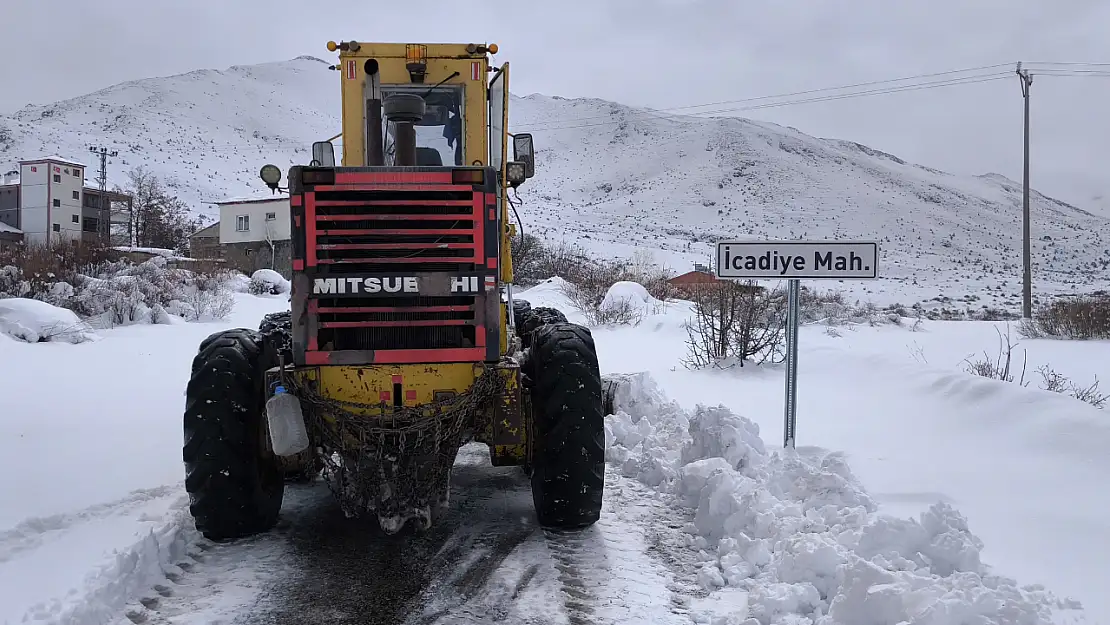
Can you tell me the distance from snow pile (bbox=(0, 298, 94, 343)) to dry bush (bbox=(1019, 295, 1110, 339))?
1580 cm

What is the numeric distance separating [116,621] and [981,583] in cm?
398

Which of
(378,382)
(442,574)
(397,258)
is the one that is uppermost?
(397,258)

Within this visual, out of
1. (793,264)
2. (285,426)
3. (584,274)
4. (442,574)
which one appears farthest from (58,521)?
(584,274)

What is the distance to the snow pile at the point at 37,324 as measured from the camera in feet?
38.3

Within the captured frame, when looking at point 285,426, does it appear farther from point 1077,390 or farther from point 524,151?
point 1077,390

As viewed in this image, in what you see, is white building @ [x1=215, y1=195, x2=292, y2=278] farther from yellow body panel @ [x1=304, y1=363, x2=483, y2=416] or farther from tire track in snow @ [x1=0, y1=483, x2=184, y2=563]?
yellow body panel @ [x1=304, y1=363, x2=483, y2=416]

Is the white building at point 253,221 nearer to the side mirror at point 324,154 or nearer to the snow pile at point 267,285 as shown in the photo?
the snow pile at point 267,285

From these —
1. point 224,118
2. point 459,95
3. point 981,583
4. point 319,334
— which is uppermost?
point 224,118

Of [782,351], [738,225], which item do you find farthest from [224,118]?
[782,351]

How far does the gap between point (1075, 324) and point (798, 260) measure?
10.3 m

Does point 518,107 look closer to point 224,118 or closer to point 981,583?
point 224,118

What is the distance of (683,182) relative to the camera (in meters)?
93.5

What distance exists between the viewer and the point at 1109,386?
8.54 metres

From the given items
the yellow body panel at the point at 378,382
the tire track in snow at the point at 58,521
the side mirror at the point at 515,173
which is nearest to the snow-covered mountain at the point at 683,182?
the side mirror at the point at 515,173
